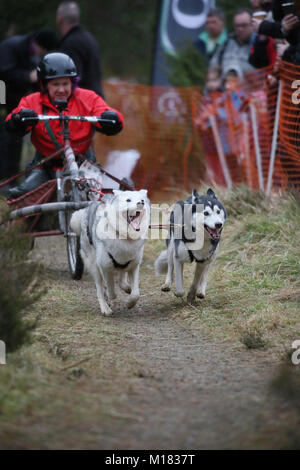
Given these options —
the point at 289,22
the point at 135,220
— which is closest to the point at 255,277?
the point at 135,220

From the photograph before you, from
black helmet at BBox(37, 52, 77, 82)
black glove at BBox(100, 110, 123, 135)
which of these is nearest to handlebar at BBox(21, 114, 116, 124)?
black glove at BBox(100, 110, 123, 135)

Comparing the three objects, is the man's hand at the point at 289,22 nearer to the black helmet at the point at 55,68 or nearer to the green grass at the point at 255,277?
the green grass at the point at 255,277

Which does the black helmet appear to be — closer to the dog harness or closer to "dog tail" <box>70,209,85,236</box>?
"dog tail" <box>70,209,85,236</box>

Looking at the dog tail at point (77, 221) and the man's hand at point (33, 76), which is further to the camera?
the man's hand at point (33, 76)

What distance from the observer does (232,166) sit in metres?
10.9

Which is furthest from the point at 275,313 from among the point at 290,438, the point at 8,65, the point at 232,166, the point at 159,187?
the point at 8,65

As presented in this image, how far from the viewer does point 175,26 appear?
15.5 metres

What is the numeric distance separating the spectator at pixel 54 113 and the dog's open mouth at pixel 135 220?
5.75 ft

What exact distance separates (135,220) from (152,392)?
73.1 inches

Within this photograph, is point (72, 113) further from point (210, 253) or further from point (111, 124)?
point (210, 253)

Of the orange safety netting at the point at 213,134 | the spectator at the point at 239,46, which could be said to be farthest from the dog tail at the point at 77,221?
the spectator at the point at 239,46

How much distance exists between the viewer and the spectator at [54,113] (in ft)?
24.1

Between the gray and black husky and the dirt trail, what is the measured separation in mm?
436

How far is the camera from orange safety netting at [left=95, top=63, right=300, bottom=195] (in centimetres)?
867
